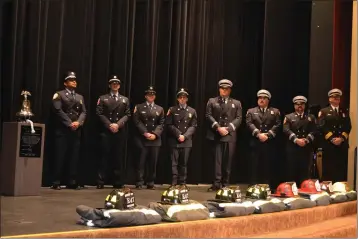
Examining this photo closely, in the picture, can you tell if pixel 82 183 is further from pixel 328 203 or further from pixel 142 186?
pixel 328 203

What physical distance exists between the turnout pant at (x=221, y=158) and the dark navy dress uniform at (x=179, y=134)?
0.32m

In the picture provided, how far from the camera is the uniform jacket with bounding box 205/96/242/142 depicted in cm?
618

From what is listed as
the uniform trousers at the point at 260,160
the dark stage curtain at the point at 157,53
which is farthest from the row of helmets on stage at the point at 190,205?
the dark stage curtain at the point at 157,53

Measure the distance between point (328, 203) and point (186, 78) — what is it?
10.1 feet

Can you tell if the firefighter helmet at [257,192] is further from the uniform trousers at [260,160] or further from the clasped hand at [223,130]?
the uniform trousers at [260,160]

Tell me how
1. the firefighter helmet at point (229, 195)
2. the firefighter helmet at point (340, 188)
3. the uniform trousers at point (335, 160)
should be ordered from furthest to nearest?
the uniform trousers at point (335, 160) < the firefighter helmet at point (340, 188) < the firefighter helmet at point (229, 195)

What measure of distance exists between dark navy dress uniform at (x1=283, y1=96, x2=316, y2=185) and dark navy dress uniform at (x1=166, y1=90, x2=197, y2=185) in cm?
111

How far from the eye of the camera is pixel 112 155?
20.0 ft

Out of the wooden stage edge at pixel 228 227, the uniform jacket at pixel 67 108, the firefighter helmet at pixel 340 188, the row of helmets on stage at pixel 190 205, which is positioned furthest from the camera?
the uniform jacket at pixel 67 108

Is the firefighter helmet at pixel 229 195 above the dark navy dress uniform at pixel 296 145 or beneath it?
beneath

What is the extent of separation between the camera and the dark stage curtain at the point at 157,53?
5.75 m

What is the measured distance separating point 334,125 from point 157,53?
2350 mm

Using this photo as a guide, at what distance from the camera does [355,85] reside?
6961 mm

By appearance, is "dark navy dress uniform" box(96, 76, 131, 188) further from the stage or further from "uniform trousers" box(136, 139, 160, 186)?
the stage
